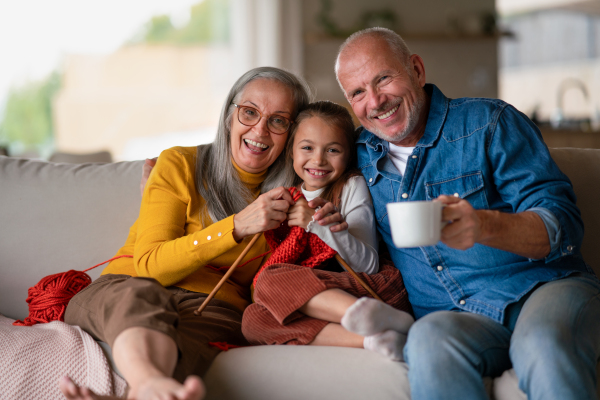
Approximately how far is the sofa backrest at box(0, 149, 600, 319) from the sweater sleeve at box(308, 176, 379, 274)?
2.21 feet

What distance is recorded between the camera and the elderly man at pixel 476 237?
43.2 inches

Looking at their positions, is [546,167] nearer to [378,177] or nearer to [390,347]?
[378,177]

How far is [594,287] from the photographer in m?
1.29

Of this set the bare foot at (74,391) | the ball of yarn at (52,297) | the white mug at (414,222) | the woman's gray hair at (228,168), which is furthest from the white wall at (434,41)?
the bare foot at (74,391)

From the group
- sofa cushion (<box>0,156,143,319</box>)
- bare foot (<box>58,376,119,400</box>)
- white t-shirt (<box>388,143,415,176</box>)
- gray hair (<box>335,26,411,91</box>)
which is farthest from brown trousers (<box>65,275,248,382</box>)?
gray hair (<box>335,26,411,91</box>)

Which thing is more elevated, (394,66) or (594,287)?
(394,66)

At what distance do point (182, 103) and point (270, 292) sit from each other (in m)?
3.76

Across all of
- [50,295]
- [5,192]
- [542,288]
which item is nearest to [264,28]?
[5,192]

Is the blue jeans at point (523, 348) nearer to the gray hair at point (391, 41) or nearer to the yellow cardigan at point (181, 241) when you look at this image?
the yellow cardigan at point (181, 241)

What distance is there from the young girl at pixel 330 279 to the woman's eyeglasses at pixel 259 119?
0.04 meters

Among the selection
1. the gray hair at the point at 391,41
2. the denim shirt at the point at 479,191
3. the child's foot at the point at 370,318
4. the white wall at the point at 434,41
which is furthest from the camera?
the white wall at the point at 434,41

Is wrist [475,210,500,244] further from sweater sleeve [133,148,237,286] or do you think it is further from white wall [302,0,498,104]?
white wall [302,0,498,104]

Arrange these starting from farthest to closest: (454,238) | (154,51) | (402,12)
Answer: (402,12) < (154,51) < (454,238)

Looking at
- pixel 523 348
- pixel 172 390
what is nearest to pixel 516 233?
pixel 523 348
